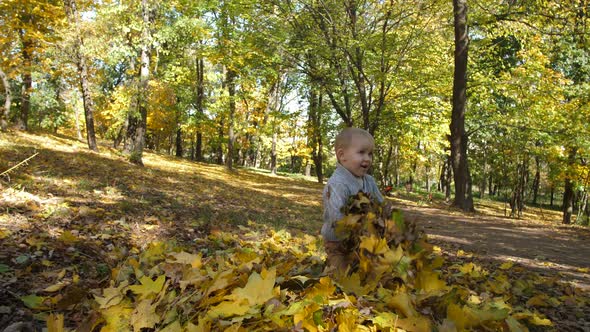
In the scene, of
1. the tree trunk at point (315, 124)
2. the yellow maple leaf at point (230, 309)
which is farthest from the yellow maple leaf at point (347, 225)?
the tree trunk at point (315, 124)

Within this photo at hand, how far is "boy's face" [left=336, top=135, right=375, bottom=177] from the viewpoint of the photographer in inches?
103

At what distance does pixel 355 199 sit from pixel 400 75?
993cm

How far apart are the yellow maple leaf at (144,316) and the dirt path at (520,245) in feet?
8.73

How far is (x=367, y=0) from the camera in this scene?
1074 centimetres

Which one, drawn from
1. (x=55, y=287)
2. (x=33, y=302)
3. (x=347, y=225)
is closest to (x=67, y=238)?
(x=55, y=287)

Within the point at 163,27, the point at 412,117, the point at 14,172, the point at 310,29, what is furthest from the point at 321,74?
the point at 14,172

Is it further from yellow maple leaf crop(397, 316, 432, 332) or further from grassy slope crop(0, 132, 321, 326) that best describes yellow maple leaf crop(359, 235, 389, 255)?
grassy slope crop(0, 132, 321, 326)

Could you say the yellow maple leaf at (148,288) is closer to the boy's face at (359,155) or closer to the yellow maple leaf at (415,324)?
the yellow maple leaf at (415,324)

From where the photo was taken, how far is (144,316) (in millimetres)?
1302

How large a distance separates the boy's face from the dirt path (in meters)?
1.10

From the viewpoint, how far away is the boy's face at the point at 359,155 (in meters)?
2.62

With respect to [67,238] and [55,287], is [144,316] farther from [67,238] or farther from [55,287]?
[67,238]

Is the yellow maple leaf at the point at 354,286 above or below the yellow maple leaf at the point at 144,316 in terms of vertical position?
above

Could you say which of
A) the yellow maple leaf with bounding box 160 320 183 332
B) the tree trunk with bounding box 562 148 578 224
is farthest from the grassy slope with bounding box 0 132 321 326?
the tree trunk with bounding box 562 148 578 224
